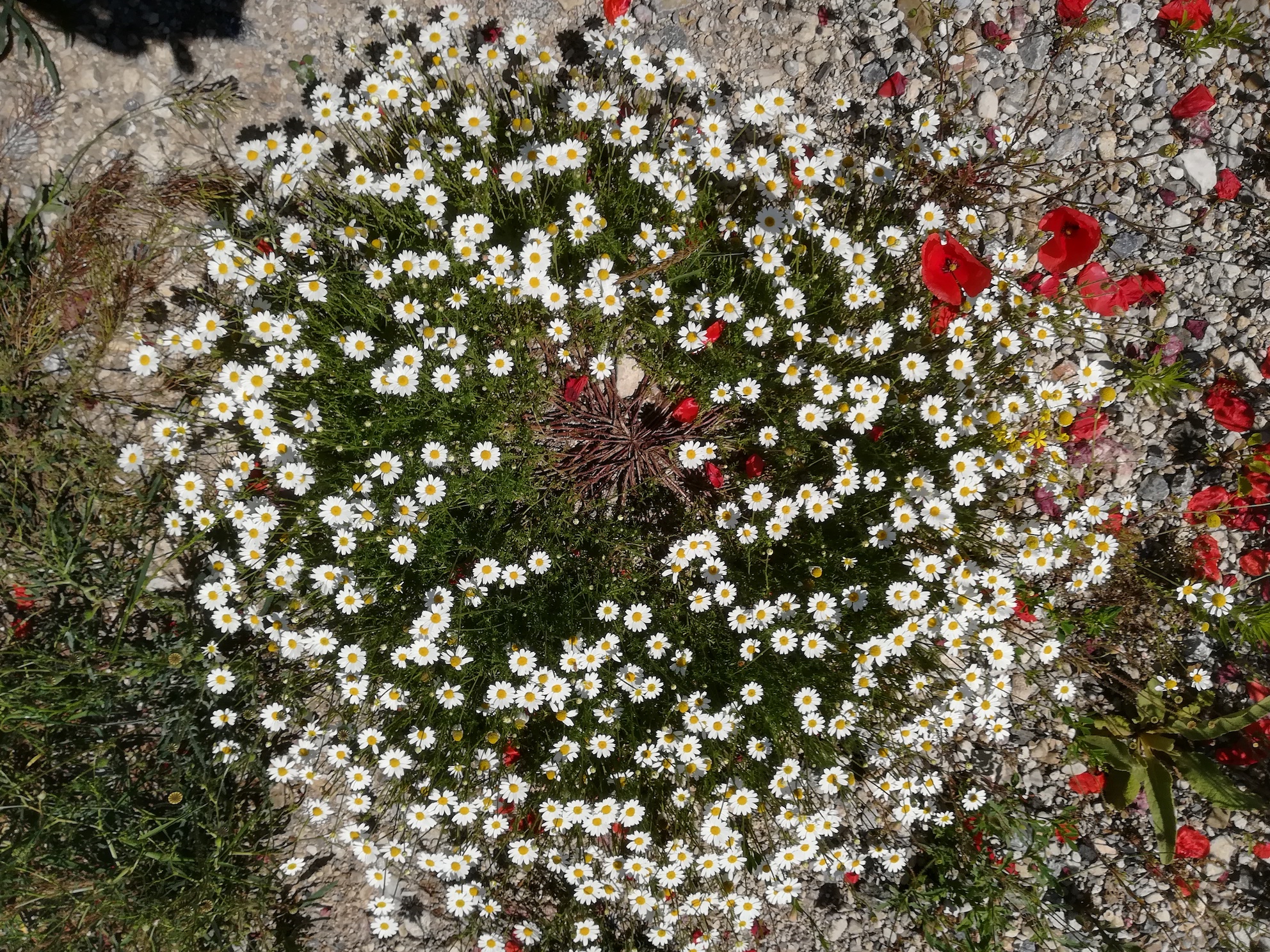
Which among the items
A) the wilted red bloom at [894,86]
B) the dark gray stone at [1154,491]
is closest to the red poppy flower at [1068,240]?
the wilted red bloom at [894,86]

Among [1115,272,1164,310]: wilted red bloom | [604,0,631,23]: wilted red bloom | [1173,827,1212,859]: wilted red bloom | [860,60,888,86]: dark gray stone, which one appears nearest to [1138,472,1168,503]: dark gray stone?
[1115,272,1164,310]: wilted red bloom

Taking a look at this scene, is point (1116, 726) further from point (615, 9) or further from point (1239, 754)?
point (615, 9)

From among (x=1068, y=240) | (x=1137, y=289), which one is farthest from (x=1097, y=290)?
(x=1068, y=240)

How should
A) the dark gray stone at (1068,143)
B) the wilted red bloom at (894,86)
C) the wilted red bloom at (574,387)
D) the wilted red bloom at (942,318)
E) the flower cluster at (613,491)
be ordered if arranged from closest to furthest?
the flower cluster at (613,491) → the wilted red bloom at (942,318) → the wilted red bloom at (574,387) → the wilted red bloom at (894,86) → the dark gray stone at (1068,143)

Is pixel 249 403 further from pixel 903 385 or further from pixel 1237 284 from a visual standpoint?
pixel 1237 284

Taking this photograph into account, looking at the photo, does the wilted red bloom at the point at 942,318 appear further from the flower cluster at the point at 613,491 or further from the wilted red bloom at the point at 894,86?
the wilted red bloom at the point at 894,86

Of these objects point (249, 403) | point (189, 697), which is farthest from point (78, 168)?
point (189, 697)

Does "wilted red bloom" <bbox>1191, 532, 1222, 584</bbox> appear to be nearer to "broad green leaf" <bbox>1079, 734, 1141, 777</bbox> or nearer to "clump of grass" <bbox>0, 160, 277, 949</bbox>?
"broad green leaf" <bbox>1079, 734, 1141, 777</bbox>
